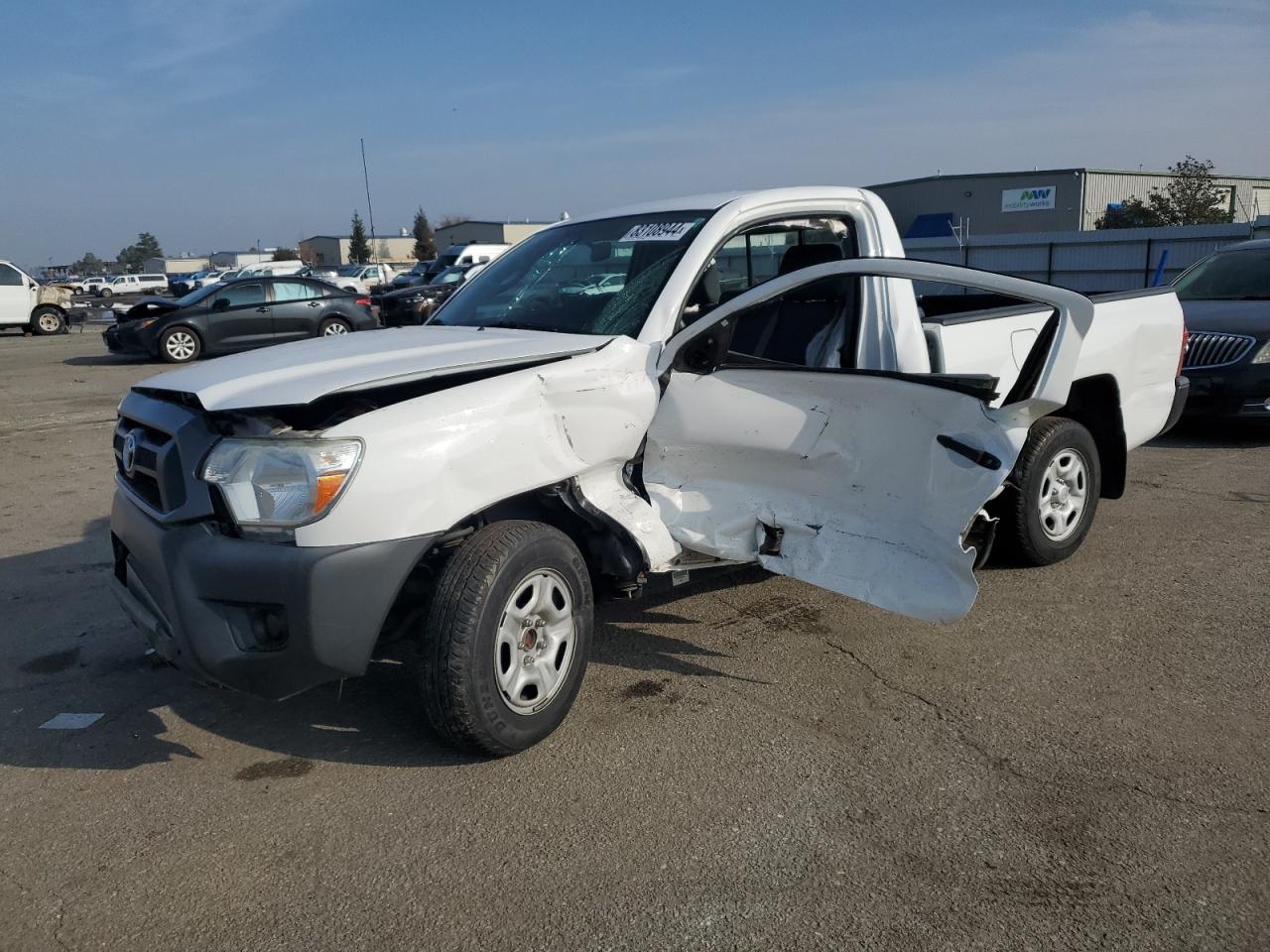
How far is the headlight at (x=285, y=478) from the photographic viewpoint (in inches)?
119

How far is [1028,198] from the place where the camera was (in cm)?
4538

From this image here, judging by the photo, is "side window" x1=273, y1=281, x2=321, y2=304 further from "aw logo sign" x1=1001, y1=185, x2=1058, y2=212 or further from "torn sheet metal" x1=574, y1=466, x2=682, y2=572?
"aw logo sign" x1=1001, y1=185, x2=1058, y2=212

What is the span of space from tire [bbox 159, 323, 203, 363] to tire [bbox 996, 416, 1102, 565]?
15.8 m

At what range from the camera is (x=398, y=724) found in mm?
3814

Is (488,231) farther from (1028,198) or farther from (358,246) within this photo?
(1028,198)

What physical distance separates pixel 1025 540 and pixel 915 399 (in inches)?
69.6

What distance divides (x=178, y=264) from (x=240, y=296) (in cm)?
9417

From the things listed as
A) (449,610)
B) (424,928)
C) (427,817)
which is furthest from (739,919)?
(449,610)

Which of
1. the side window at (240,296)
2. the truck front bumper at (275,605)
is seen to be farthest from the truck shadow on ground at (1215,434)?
the side window at (240,296)

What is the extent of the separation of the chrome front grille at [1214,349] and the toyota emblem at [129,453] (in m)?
8.05

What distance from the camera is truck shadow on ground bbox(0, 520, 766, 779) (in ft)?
12.0

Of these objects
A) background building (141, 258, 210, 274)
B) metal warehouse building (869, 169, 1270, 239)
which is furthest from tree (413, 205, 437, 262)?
metal warehouse building (869, 169, 1270, 239)

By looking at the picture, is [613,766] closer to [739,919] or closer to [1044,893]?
[739,919]

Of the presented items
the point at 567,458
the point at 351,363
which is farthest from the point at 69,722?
the point at 567,458
